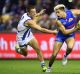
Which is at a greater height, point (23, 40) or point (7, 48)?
point (23, 40)

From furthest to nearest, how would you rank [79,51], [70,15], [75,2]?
[75,2] < [79,51] < [70,15]

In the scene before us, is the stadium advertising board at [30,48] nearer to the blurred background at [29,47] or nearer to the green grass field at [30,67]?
the blurred background at [29,47]

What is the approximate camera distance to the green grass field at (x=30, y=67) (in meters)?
17.2

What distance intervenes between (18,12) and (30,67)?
6.26 metres

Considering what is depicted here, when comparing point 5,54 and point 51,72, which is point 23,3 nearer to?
point 5,54

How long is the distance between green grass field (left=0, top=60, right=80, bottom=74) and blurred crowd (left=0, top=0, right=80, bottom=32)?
1.98 m

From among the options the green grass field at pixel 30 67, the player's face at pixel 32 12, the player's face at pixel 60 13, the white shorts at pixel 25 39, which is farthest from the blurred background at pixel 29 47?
the player's face at pixel 60 13

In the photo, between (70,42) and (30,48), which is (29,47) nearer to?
(30,48)

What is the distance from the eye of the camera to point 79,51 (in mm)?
22047

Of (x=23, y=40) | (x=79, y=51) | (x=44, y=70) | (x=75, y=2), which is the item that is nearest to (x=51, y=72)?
(x=44, y=70)

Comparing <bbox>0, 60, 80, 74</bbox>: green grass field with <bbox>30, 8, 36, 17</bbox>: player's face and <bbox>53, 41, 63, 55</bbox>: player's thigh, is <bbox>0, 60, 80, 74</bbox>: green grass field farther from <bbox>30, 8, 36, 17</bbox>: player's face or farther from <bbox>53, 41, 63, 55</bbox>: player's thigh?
<bbox>30, 8, 36, 17</bbox>: player's face

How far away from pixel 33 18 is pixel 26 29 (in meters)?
0.46

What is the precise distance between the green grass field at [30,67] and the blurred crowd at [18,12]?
1985 millimetres

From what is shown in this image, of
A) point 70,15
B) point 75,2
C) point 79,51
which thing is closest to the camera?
point 70,15
